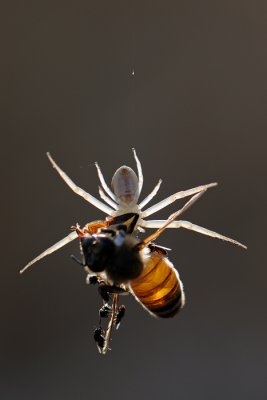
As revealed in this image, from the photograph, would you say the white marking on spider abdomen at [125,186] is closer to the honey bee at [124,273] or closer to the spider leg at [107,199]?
the spider leg at [107,199]

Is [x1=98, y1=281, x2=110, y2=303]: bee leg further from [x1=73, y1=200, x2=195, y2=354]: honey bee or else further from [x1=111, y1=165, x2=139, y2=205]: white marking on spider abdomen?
[x1=111, y1=165, x2=139, y2=205]: white marking on spider abdomen

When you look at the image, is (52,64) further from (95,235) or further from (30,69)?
(95,235)

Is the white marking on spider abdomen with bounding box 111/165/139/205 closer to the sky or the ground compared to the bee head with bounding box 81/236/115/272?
closer to the sky

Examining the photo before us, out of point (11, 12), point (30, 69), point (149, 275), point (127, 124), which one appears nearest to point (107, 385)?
point (127, 124)

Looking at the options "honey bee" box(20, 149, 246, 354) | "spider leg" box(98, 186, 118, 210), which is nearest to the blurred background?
"spider leg" box(98, 186, 118, 210)

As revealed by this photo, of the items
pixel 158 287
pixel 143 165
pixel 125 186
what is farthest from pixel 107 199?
pixel 143 165

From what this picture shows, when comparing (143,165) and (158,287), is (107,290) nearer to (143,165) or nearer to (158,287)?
(158,287)
